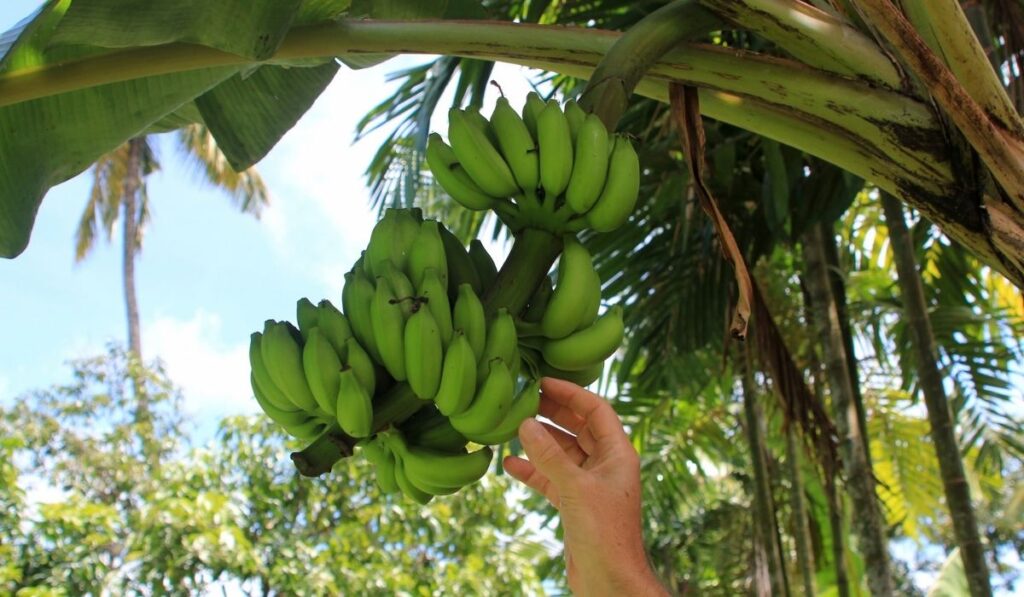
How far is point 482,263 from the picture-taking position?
1318 millimetres

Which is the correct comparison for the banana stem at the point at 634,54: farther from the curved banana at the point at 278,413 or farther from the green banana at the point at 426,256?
the curved banana at the point at 278,413

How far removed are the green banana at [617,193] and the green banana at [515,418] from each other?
24 cm

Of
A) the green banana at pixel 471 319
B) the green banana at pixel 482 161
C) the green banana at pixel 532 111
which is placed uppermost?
the green banana at pixel 532 111

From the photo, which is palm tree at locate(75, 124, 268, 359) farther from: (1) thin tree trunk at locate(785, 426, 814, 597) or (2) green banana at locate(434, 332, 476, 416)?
(2) green banana at locate(434, 332, 476, 416)

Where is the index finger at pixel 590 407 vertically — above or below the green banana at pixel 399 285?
below

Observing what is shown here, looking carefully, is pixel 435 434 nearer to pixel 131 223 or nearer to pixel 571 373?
pixel 571 373

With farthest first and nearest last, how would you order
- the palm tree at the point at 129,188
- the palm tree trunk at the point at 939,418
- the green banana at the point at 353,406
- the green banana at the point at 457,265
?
1. the palm tree at the point at 129,188
2. the palm tree trunk at the point at 939,418
3. the green banana at the point at 457,265
4. the green banana at the point at 353,406

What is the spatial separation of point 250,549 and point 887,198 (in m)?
3.49

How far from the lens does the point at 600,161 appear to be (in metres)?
1.17

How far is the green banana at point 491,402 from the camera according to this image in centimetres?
105

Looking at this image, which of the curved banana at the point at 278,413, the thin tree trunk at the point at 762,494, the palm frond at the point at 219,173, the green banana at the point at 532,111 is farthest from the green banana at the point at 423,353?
the palm frond at the point at 219,173

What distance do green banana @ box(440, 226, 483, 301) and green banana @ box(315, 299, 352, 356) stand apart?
16 centimetres

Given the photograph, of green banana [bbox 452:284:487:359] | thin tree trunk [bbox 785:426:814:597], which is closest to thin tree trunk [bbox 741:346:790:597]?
thin tree trunk [bbox 785:426:814:597]

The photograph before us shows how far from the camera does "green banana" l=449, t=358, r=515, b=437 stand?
→ 1051 millimetres
